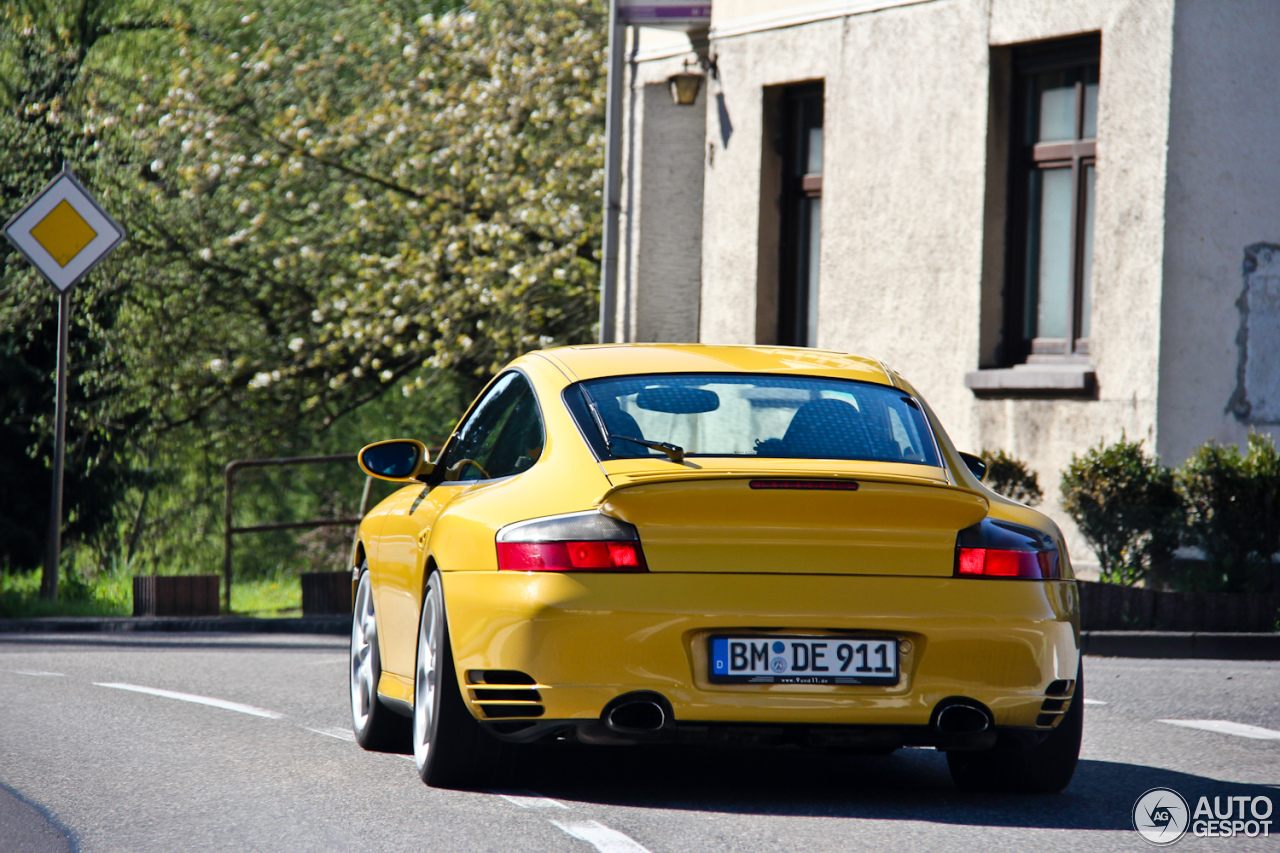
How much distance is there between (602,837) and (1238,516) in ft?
27.4

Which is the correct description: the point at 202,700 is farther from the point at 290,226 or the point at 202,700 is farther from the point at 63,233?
the point at 290,226

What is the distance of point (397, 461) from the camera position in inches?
270

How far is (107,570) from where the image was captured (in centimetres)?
2322

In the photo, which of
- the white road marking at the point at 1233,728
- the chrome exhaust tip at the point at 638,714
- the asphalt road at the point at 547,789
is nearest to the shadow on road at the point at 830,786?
the asphalt road at the point at 547,789

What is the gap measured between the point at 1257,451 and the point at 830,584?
808cm

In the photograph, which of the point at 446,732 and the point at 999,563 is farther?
the point at 446,732

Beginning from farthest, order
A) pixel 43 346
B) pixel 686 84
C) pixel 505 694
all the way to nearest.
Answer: pixel 43 346
pixel 686 84
pixel 505 694

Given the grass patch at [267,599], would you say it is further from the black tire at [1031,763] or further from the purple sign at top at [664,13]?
the black tire at [1031,763]

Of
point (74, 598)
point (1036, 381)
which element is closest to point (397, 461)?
point (1036, 381)

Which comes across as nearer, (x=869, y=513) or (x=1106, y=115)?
(x=869, y=513)

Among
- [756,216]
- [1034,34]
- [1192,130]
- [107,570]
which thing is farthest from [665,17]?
[107,570]

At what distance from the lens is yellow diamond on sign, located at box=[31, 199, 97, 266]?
15.7 metres

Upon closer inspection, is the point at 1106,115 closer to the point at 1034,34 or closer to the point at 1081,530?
the point at 1034,34

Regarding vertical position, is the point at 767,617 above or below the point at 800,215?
below
